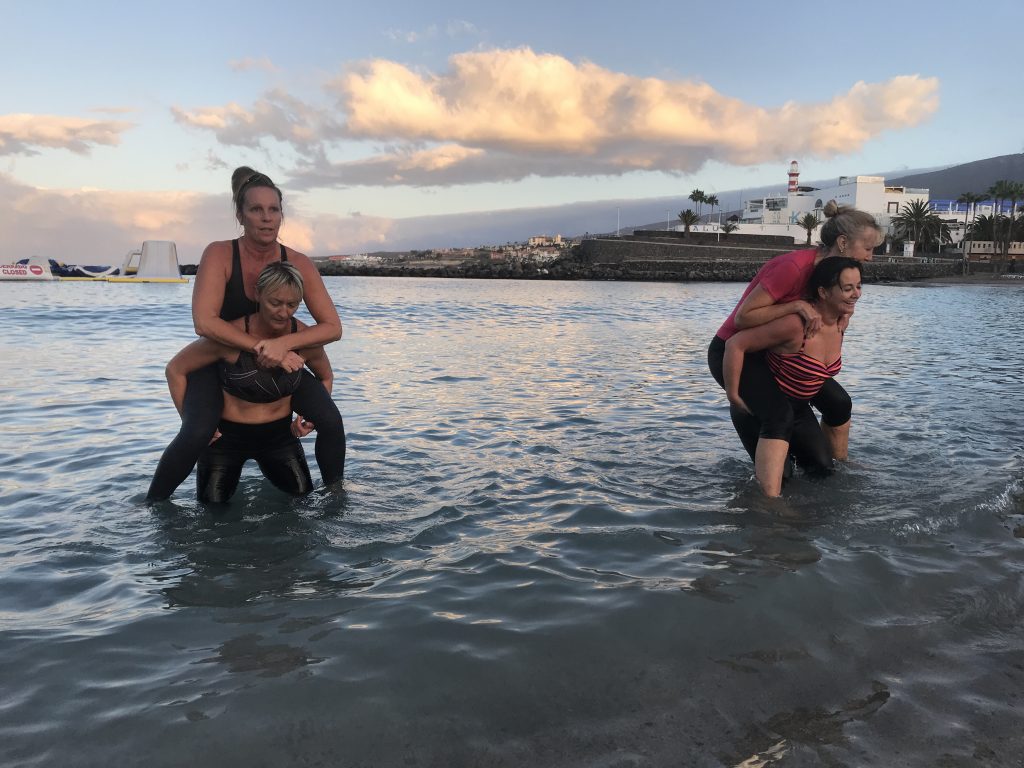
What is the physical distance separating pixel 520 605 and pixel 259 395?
2.21 meters

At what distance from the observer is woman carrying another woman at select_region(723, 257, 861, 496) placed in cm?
500

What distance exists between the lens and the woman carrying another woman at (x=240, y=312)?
438 cm

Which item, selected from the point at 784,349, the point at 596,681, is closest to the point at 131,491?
the point at 596,681

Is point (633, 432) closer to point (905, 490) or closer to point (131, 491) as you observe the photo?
point (905, 490)

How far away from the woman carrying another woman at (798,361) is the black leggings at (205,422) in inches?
113

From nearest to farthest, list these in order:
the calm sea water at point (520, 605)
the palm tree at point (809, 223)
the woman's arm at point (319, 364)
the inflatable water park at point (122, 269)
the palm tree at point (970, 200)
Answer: the calm sea water at point (520, 605), the woman's arm at point (319, 364), the inflatable water park at point (122, 269), the palm tree at point (809, 223), the palm tree at point (970, 200)

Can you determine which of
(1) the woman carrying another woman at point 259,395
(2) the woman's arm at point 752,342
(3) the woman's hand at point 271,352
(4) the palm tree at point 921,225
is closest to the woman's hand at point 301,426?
(1) the woman carrying another woman at point 259,395

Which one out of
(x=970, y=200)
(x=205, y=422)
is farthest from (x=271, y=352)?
(x=970, y=200)

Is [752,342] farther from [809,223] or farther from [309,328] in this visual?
[809,223]

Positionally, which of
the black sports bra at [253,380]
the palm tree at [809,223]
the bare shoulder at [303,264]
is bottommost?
the black sports bra at [253,380]

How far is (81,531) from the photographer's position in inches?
177

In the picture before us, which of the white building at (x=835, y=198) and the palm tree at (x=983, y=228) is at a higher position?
the white building at (x=835, y=198)

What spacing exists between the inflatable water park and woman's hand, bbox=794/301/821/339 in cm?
5676

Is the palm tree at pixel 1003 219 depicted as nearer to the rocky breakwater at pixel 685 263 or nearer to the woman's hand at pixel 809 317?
the rocky breakwater at pixel 685 263
